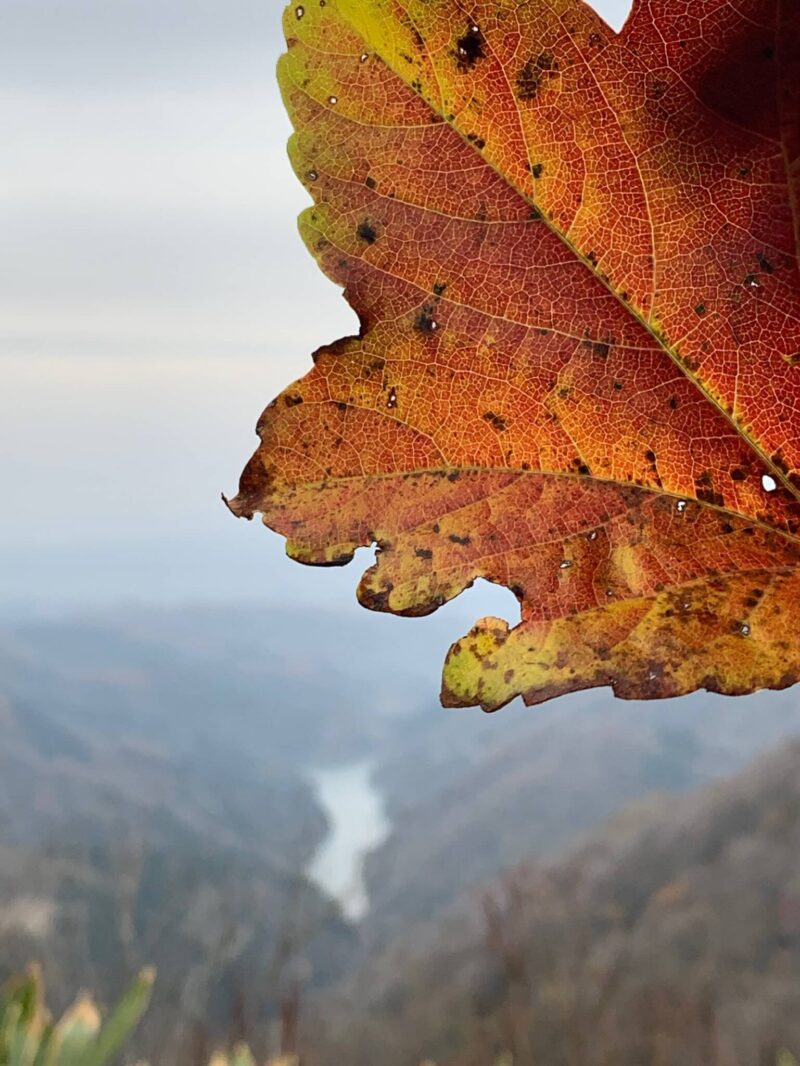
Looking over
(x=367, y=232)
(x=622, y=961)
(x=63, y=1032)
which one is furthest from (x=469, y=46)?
(x=622, y=961)

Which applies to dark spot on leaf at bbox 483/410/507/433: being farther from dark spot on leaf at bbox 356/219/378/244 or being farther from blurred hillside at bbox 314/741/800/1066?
blurred hillside at bbox 314/741/800/1066

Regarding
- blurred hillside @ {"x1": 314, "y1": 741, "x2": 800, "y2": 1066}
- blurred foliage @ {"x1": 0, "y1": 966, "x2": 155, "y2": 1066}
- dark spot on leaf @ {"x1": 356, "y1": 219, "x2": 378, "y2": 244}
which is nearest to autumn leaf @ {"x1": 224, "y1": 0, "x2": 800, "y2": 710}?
dark spot on leaf @ {"x1": 356, "y1": 219, "x2": 378, "y2": 244}

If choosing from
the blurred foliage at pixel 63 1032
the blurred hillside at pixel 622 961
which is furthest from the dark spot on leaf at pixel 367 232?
the blurred hillside at pixel 622 961

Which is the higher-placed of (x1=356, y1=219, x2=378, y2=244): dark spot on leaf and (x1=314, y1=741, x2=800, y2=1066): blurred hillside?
(x1=356, y1=219, x2=378, y2=244): dark spot on leaf

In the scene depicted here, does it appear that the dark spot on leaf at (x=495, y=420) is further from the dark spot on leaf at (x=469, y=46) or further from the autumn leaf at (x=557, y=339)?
the dark spot on leaf at (x=469, y=46)

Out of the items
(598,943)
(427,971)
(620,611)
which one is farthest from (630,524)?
(427,971)

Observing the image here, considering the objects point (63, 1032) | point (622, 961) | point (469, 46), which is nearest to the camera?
point (469, 46)

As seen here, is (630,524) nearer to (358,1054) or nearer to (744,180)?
(744,180)

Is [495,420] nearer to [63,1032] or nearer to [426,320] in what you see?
[426,320]
